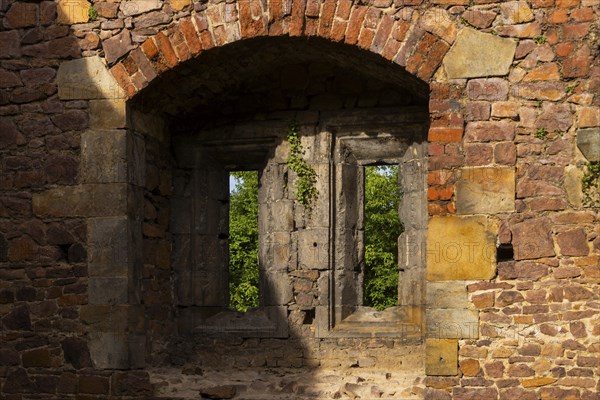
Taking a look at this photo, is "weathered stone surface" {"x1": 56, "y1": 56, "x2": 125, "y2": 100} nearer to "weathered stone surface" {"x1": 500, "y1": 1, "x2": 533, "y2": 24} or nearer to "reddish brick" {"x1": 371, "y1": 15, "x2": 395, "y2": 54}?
"reddish brick" {"x1": 371, "y1": 15, "x2": 395, "y2": 54}

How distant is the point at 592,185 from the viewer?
6.47m

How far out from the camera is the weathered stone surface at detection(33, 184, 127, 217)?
7402 millimetres

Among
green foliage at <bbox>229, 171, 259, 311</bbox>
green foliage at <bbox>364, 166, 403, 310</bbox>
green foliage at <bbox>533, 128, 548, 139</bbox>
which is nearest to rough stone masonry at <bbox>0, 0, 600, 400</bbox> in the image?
green foliage at <bbox>533, 128, 548, 139</bbox>

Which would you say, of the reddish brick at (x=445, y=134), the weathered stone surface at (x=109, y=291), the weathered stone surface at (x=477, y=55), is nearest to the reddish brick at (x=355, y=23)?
the weathered stone surface at (x=477, y=55)

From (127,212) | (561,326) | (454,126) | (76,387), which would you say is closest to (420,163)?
(454,126)

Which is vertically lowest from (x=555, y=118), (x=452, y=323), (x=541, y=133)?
(x=452, y=323)

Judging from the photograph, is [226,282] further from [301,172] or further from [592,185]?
[592,185]

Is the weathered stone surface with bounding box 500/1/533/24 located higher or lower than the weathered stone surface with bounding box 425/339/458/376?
higher

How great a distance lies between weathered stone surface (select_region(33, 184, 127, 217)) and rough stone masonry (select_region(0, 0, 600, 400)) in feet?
0.06

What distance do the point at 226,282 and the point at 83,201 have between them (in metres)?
1.70

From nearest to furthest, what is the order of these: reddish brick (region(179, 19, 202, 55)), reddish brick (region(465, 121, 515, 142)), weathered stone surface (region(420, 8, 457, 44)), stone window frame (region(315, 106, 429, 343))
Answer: reddish brick (region(465, 121, 515, 142)) < weathered stone surface (region(420, 8, 457, 44)) < reddish brick (region(179, 19, 202, 55)) < stone window frame (region(315, 106, 429, 343))

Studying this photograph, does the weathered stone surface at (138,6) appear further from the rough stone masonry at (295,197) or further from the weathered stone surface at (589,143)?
the weathered stone surface at (589,143)

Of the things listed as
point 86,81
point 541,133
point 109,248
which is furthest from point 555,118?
point 86,81

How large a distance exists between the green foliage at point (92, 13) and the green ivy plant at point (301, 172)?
2019 millimetres
